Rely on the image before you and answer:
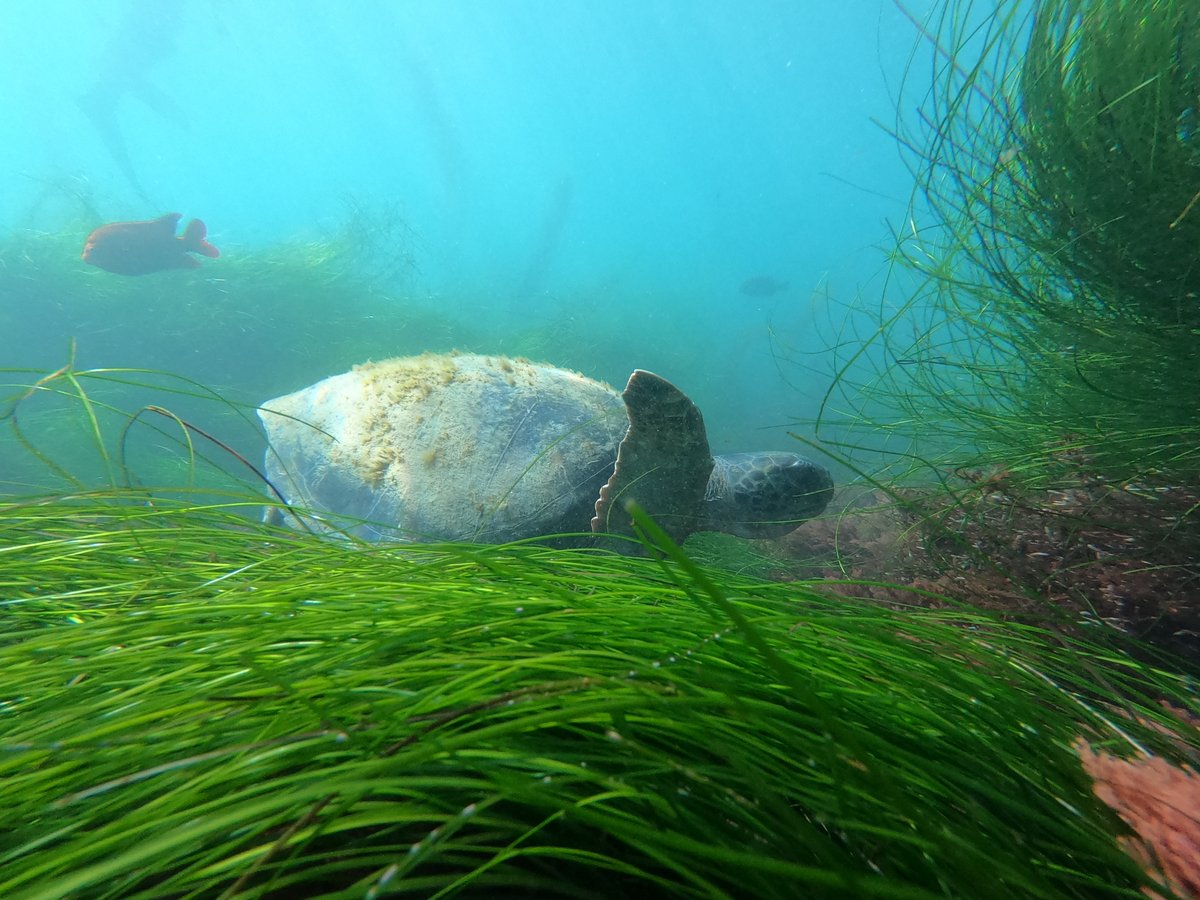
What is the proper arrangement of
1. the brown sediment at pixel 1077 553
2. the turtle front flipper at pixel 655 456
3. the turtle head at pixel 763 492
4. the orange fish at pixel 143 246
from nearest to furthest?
the brown sediment at pixel 1077 553 → the turtle front flipper at pixel 655 456 → the turtle head at pixel 763 492 → the orange fish at pixel 143 246

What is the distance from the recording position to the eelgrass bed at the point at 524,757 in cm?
59

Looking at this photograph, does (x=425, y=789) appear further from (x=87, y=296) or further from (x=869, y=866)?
(x=87, y=296)

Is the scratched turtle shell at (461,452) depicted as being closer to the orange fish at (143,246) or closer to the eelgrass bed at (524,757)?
the eelgrass bed at (524,757)

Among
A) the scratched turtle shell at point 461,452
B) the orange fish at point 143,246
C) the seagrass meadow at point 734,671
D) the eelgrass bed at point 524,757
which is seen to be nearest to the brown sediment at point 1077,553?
the seagrass meadow at point 734,671

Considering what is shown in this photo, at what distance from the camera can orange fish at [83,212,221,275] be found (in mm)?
7758

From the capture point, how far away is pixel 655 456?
3424mm

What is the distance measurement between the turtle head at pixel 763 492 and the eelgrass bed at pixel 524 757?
8.91 ft

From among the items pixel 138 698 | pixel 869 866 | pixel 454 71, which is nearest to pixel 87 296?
pixel 138 698

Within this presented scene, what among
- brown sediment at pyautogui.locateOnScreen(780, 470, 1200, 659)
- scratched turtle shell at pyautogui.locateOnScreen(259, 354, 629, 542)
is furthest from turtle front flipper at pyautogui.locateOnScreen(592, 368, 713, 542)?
brown sediment at pyautogui.locateOnScreen(780, 470, 1200, 659)

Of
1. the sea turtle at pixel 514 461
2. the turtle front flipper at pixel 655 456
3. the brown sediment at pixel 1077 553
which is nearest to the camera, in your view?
the brown sediment at pixel 1077 553

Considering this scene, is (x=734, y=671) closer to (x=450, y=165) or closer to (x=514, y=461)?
(x=514, y=461)

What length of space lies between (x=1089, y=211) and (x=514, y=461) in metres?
3.27

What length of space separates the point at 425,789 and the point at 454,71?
105 meters

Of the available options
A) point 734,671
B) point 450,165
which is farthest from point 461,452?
point 450,165
